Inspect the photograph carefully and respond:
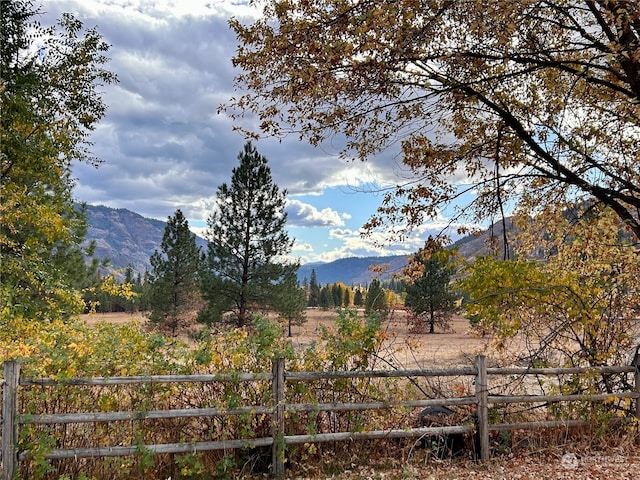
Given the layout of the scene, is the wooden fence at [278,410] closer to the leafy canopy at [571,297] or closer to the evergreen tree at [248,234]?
the leafy canopy at [571,297]

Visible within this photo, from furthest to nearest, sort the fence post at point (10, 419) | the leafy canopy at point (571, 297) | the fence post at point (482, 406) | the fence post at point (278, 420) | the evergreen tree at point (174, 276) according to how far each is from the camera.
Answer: the evergreen tree at point (174, 276) < the leafy canopy at point (571, 297) < the fence post at point (482, 406) < the fence post at point (278, 420) < the fence post at point (10, 419)

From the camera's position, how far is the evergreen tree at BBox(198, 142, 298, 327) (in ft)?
71.1

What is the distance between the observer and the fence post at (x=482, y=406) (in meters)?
5.35

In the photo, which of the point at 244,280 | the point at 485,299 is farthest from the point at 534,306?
the point at 244,280

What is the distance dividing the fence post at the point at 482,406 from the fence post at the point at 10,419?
516 cm

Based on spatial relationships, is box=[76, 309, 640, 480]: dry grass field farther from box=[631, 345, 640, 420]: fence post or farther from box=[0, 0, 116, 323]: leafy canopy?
box=[0, 0, 116, 323]: leafy canopy

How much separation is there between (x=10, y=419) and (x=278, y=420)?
2.70m

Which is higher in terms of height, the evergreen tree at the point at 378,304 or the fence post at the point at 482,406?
the evergreen tree at the point at 378,304

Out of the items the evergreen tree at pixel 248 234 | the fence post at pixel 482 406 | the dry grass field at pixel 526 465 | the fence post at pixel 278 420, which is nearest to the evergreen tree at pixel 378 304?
the dry grass field at pixel 526 465

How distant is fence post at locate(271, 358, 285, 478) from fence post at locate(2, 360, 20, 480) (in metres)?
2.60

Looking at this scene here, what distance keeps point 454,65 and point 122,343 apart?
5.19 meters

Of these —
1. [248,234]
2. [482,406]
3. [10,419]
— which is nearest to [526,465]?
[482,406]

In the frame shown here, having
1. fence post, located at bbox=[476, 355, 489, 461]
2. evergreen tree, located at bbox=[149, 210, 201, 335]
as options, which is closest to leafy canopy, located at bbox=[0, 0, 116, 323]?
fence post, located at bbox=[476, 355, 489, 461]

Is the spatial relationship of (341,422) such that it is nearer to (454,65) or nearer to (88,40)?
(454,65)
